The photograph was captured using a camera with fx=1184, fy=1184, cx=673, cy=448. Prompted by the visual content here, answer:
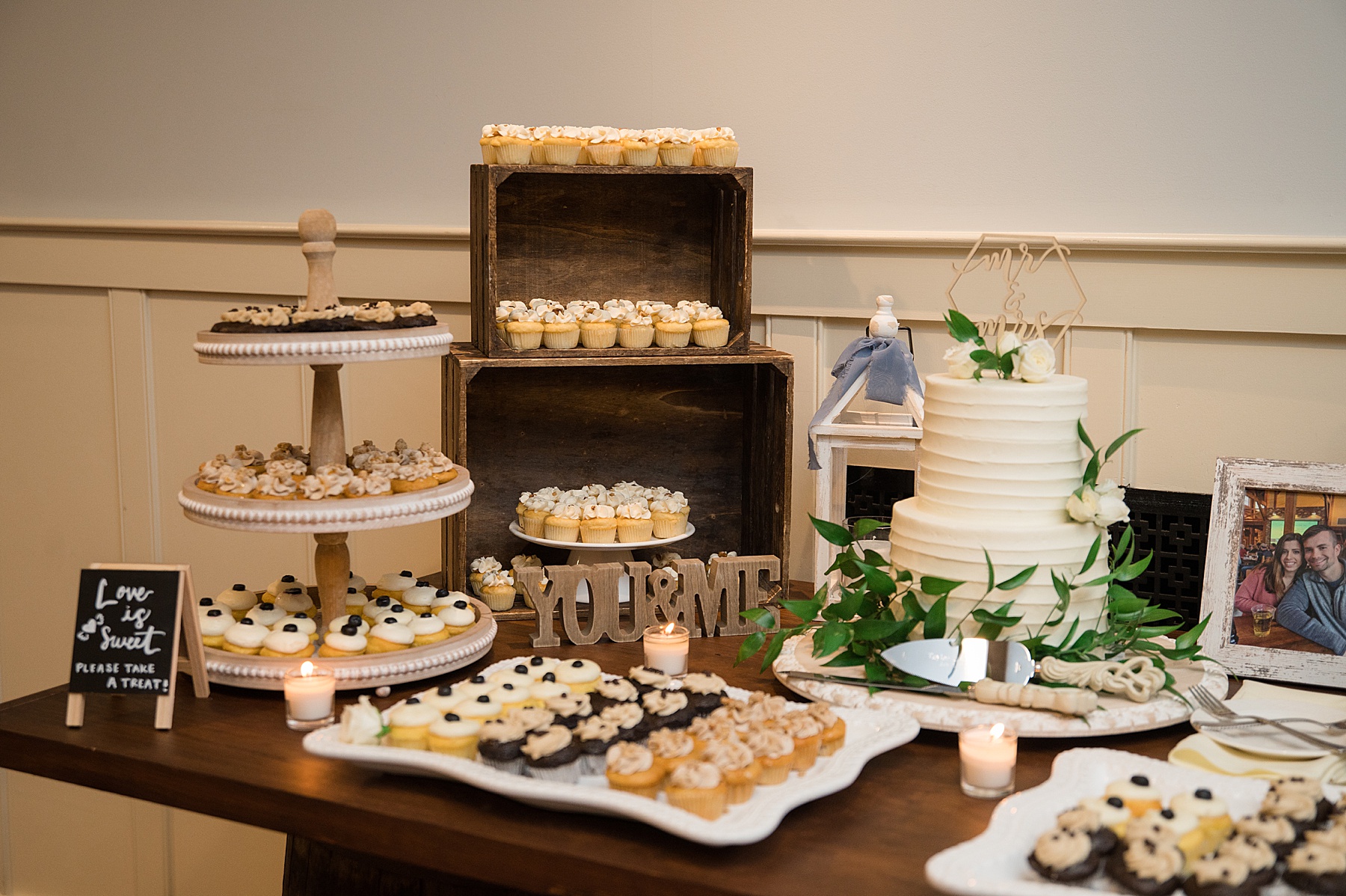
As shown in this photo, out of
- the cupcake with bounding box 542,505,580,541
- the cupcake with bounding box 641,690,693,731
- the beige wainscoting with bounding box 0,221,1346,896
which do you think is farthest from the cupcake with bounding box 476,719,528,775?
the beige wainscoting with bounding box 0,221,1346,896

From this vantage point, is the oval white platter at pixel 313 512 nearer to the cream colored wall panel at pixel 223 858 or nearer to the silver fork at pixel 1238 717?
the silver fork at pixel 1238 717

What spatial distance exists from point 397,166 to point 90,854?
2034mm

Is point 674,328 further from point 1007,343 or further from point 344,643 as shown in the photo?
point 344,643

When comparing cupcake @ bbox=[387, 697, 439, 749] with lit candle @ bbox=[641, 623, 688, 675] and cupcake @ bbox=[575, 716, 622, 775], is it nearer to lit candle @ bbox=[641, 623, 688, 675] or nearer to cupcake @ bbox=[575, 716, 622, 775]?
cupcake @ bbox=[575, 716, 622, 775]

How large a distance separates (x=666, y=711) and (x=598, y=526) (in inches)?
26.7

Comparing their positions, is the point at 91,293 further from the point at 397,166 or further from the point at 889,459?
the point at 889,459

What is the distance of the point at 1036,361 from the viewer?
1490 mm

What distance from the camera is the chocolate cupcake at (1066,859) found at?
1.04 metres

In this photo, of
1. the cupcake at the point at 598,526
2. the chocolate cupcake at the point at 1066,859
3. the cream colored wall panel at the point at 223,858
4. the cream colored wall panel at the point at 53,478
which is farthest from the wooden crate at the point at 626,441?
the cream colored wall panel at the point at 53,478

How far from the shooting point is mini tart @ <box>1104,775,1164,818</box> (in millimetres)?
1153

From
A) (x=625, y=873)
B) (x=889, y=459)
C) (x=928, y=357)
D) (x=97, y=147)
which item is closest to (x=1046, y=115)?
(x=928, y=357)

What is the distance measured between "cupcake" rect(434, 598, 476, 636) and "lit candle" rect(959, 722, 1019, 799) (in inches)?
29.0

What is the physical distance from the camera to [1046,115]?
6.69 feet

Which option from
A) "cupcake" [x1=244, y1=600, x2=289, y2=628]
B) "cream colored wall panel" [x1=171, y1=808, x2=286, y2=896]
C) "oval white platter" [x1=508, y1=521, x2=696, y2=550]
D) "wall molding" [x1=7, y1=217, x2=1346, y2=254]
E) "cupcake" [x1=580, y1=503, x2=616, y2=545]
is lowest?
"cream colored wall panel" [x1=171, y1=808, x2=286, y2=896]
